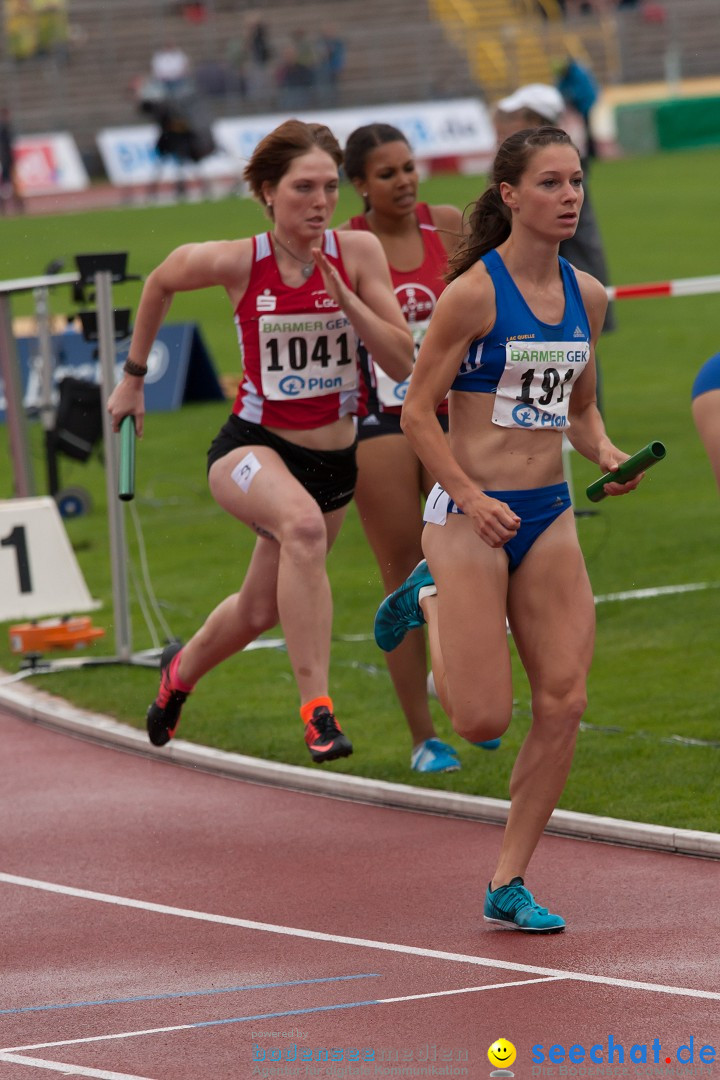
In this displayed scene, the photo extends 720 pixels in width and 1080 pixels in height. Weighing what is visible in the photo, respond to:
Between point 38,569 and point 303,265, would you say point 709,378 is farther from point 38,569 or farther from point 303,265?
point 38,569

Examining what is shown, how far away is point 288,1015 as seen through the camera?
5.18 meters

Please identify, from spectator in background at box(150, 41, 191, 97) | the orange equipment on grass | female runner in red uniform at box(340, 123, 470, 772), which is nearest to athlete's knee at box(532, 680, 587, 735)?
female runner in red uniform at box(340, 123, 470, 772)

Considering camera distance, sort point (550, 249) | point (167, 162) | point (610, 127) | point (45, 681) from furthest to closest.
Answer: point (610, 127) < point (167, 162) < point (45, 681) < point (550, 249)

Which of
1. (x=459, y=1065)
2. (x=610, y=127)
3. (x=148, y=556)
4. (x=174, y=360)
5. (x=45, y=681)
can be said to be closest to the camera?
(x=459, y=1065)

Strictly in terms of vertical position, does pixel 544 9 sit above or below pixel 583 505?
above

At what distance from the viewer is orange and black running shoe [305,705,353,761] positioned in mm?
6570

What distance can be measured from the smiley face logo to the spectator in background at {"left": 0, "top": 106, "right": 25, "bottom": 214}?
116ft

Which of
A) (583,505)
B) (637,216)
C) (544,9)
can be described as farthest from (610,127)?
(583,505)

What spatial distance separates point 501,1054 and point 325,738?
198 centimetres

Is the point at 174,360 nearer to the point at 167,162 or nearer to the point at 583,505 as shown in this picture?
the point at 583,505

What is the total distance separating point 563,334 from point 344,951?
1.89m

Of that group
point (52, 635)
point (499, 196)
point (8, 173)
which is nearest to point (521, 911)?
point (499, 196)

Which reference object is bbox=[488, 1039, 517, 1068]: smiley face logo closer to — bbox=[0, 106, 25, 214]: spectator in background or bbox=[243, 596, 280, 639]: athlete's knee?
bbox=[243, 596, 280, 639]: athlete's knee

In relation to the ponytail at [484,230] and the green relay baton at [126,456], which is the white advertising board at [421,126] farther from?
the ponytail at [484,230]
